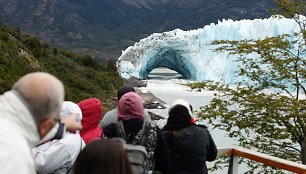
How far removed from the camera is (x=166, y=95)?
27.2 metres

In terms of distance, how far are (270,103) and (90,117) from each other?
326 cm

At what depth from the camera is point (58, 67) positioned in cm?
2128

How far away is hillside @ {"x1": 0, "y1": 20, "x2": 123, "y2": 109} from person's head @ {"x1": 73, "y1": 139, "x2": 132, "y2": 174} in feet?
33.0

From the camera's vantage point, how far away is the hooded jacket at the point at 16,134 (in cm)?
110

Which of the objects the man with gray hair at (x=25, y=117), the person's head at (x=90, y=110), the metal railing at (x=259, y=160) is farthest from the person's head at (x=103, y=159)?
the metal railing at (x=259, y=160)

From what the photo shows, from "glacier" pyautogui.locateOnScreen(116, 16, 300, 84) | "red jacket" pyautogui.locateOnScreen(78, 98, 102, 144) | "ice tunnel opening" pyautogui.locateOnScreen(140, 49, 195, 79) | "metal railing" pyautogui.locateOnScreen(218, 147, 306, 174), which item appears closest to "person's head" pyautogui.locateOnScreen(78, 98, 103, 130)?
"red jacket" pyautogui.locateOnScreen(78, 98, 102, 144)

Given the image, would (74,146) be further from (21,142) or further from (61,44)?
(61,44)

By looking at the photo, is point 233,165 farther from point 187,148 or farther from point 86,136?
point 86,136

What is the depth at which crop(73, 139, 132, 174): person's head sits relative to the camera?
120 centimetres

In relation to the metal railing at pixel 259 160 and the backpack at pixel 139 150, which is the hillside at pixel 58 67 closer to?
the metal railing at pixel 259 160

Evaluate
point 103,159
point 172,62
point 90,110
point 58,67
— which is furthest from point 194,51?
point 103,159

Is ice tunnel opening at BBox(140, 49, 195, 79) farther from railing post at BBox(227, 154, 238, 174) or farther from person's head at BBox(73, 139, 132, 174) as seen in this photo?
person's head at BBox(73, 139, 132, 174)

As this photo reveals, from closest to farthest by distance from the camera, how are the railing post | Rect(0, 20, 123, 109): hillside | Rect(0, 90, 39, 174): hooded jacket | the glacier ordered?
1. Rect(0, 90, 39, 174): hooded jacket
2. the railing post
3. Rect(0, 20, 123, 109): hillside
4. the glacier

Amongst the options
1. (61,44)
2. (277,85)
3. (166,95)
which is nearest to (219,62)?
(166,95)
